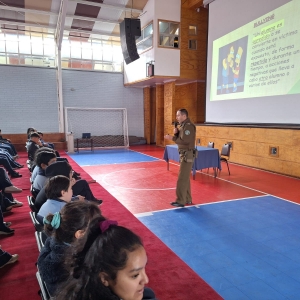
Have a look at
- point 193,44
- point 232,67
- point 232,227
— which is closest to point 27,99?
point 193,44

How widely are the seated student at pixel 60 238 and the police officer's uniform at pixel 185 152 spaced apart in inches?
107

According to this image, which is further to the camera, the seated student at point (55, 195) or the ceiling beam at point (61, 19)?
the ceiling beam at point (61, 19)

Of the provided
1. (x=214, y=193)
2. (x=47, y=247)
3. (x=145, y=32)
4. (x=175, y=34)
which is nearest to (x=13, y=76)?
(x=145, y=32)

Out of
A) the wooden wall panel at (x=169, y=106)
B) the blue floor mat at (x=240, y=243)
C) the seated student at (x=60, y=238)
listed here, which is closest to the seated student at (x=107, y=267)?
the seated student at (x=60, y=238)

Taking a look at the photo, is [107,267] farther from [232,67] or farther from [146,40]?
[146,40]

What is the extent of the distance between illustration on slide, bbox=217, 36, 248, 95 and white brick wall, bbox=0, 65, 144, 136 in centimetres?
596

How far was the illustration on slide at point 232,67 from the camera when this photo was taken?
720 cm

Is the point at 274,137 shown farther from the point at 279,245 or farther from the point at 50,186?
the point at 50,186

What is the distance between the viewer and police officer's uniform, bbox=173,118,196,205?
3965 millimetres

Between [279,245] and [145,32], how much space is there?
32.3 feet

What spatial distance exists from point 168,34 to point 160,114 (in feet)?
11.7

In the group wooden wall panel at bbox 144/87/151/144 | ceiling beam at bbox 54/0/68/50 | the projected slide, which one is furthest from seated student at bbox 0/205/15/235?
wooden wall panel at bbox 144/87/151/144

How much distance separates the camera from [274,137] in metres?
6.41

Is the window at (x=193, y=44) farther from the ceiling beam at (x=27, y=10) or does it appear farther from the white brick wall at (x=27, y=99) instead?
the white brick wall at (x=27, y=99)
